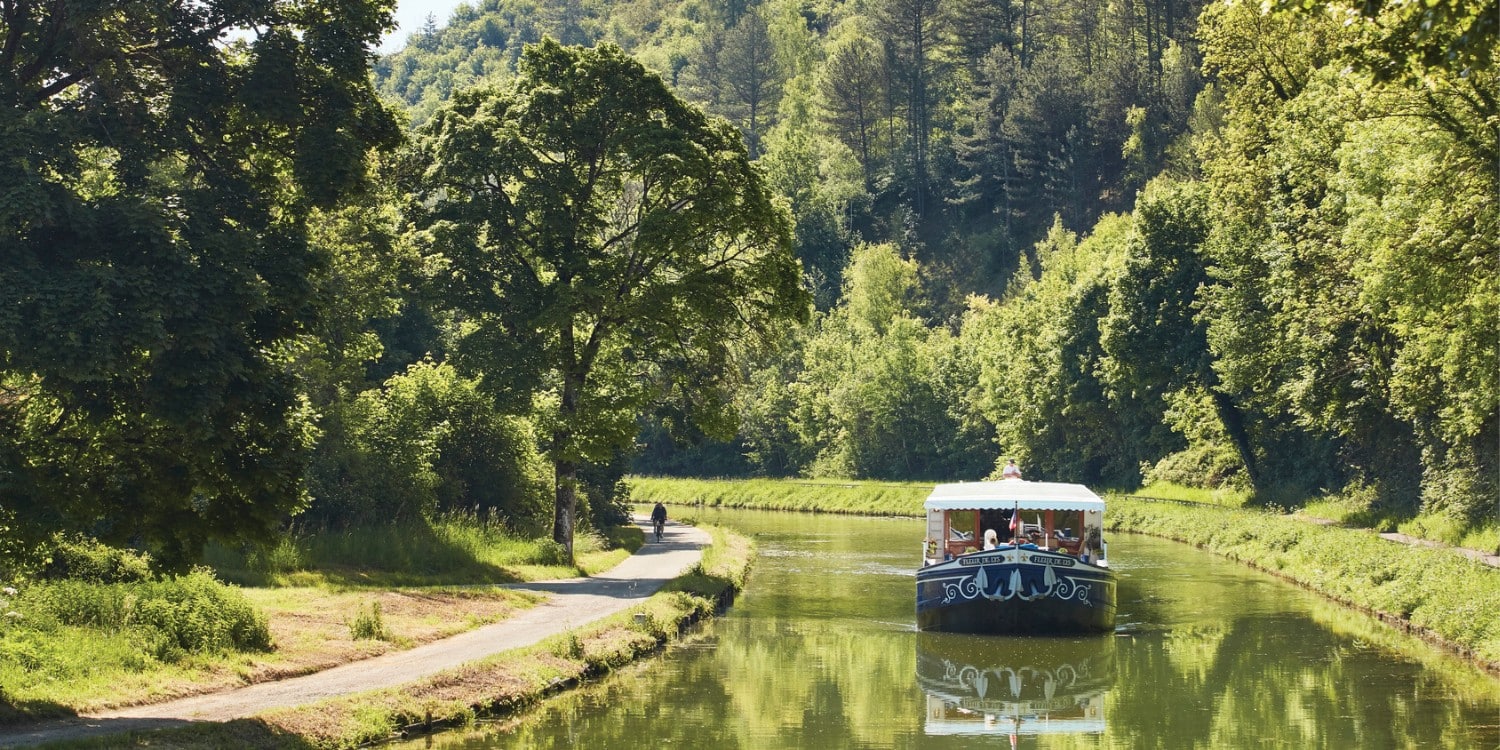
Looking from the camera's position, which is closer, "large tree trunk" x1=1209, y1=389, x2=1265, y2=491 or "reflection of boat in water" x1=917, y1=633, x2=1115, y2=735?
"reflection of boat in water" x1=917, y1=633, x2=1115, y2=735

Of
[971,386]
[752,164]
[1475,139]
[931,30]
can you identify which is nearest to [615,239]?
[752,164]

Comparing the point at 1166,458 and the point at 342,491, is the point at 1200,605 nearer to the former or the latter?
the point at 342,491

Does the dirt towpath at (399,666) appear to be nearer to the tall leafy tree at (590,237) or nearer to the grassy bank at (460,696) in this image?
the grassy bank at (460,696)

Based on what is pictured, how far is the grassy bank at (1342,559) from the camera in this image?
91.8 feet

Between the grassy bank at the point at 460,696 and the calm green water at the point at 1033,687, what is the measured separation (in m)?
0.41

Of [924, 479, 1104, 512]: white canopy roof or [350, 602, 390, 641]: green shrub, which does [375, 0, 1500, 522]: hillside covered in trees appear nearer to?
[924, 479, 1104, 512]: white canopy roof

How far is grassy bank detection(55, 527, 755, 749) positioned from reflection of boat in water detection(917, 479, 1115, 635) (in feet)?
17.7

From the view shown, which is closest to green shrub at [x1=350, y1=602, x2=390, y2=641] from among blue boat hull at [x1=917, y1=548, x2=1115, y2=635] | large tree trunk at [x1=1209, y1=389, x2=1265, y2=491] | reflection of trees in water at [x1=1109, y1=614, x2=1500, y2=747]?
reflection of trees in water at [x1=1109, y1=614, x2=1500, y2=747]

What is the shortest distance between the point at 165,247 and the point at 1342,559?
105 ft

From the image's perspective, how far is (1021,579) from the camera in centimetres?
3120

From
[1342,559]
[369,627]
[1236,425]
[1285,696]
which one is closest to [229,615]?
[369,627]

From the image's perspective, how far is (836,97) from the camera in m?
162

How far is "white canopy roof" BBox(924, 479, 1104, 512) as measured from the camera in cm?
3316

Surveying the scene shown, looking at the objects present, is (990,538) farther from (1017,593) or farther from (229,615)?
(229,615)
